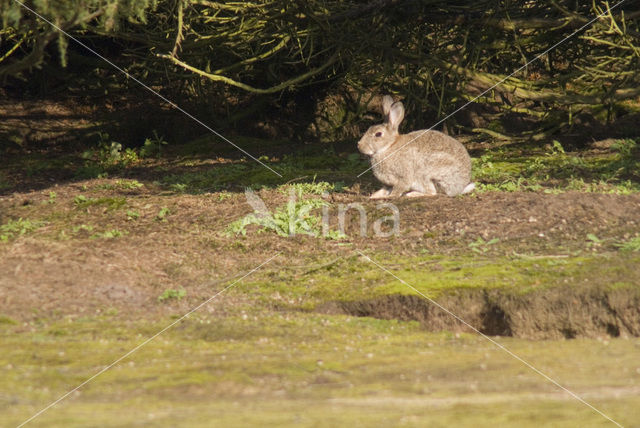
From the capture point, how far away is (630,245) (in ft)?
24.3

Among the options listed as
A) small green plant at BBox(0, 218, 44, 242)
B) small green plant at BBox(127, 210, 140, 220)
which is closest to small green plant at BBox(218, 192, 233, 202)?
small green plant at BBox(127, 210, 140, 220)

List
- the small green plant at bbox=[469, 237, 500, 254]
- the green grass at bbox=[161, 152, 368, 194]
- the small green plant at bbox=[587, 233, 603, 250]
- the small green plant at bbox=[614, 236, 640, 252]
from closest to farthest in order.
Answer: the small green plant at bbox=[614, 236, 640, 252] < the small green plant at bbox=[587, 233, 603, 250] < the small green plant at bbox=[469, 237, 500, 254] < the green grass at bbox=[161, 152, 368, 194]

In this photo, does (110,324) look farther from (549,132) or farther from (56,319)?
(549,132)

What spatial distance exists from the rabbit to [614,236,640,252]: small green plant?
109 inches

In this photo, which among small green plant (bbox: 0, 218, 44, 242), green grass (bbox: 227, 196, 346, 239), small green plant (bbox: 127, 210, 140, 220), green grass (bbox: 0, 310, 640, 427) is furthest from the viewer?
small green plant (bbox: 127, 210, 140, 220)

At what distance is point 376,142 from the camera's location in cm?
1064

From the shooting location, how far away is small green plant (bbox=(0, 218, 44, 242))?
8.76 m

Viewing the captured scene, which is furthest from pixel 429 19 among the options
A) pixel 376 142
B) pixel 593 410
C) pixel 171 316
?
pixel 593 410

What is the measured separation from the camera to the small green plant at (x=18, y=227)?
8.76 meters

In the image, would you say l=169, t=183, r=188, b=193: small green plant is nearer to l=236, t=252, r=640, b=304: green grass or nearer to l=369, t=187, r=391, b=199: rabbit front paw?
l=369, t=187, r=391, b=199: rabbit front paw

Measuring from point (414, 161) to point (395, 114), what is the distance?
786 mm

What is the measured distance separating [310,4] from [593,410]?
27.1ft

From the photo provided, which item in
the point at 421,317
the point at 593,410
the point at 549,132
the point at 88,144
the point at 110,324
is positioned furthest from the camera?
the point at 88,144

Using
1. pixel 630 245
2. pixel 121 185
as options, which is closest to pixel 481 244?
pixel 630 245
